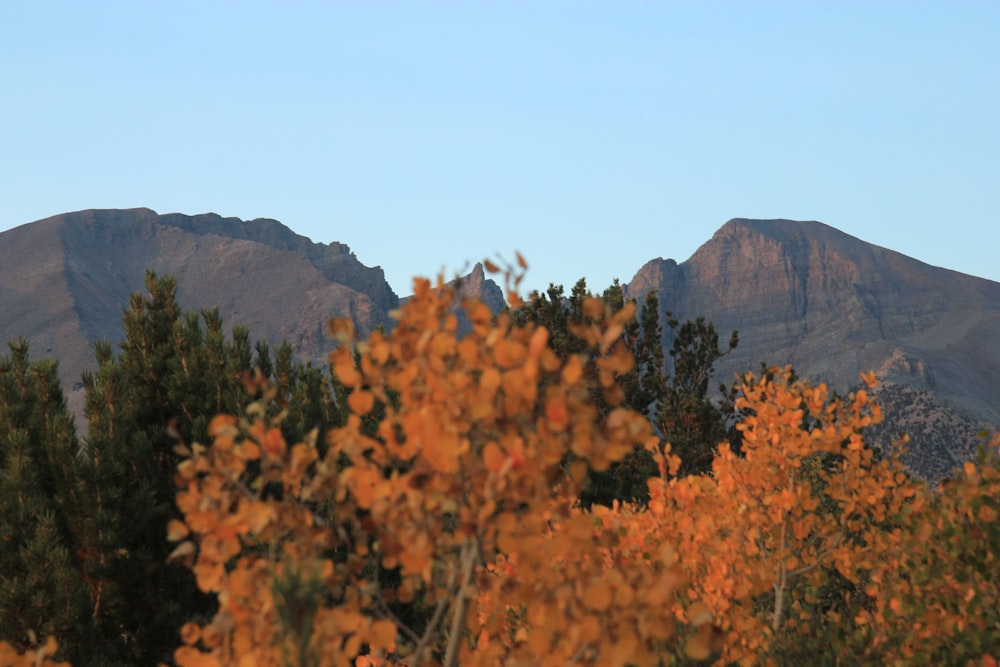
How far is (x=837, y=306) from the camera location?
524 ft

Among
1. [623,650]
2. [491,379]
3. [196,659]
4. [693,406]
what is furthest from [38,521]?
[693,406]

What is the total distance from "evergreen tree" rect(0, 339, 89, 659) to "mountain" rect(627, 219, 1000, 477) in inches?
4292

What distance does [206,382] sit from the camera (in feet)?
40.4

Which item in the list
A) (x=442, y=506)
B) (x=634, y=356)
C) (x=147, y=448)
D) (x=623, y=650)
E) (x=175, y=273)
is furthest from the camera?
(x=175, y=273)

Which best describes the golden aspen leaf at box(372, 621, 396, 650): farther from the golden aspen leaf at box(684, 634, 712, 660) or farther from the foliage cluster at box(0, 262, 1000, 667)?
the golden aspen leaf at box(684, 634, 712, 660)

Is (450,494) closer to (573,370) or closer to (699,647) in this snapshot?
(573,370)

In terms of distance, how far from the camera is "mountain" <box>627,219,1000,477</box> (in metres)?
132

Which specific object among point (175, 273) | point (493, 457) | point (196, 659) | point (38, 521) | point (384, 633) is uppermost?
point (175, 273)

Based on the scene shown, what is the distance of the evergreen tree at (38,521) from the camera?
9.63 metres

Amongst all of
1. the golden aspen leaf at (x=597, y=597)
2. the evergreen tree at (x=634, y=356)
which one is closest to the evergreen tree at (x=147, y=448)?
the golden aspen leaf at (x=597, y=597)

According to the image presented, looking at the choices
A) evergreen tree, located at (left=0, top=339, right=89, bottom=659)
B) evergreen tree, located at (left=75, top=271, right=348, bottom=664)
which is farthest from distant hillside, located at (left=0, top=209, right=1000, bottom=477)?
evergreen tree, located at (left=0, top=339, right=89, bottom=659)

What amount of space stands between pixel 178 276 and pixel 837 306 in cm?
10692

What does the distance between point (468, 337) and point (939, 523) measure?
4.65 meters

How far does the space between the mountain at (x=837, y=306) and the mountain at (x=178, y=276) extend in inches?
1603
